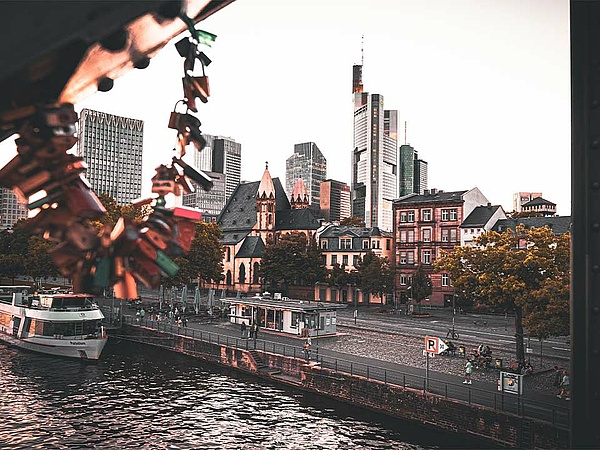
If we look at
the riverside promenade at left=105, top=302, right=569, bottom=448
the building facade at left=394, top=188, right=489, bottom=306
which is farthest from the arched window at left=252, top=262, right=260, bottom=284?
the riverside promenade at left=105, top=302, right=569, bottom=448

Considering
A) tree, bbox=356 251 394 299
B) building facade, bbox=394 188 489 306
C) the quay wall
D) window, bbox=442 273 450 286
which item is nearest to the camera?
the quay wall

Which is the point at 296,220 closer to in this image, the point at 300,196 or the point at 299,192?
the point at 300,196

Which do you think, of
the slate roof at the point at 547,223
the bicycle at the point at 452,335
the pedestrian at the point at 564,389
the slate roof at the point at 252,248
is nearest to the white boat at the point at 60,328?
the bicycle at the point at 452,335

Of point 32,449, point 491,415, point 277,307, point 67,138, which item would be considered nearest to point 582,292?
point 67,138

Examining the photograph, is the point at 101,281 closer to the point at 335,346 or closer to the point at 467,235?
the point at 335,346

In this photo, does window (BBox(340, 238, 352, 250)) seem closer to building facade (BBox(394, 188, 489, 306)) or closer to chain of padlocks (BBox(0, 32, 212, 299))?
building facade (BBox(394, 188, 489, 306))

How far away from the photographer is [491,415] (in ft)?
80.2

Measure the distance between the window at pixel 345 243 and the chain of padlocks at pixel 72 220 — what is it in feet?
305

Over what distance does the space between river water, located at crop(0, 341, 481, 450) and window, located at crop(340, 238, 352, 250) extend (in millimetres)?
56672

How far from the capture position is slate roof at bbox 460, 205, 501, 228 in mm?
80250

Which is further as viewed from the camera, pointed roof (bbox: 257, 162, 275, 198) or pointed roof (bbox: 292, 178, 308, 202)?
pointed roof (bbox: 292, 178, 308, 202)

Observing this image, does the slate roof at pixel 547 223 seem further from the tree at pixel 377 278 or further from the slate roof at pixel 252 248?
the slate roof at pixel 252 248

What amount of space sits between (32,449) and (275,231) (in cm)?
9250

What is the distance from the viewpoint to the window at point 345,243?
311ft
